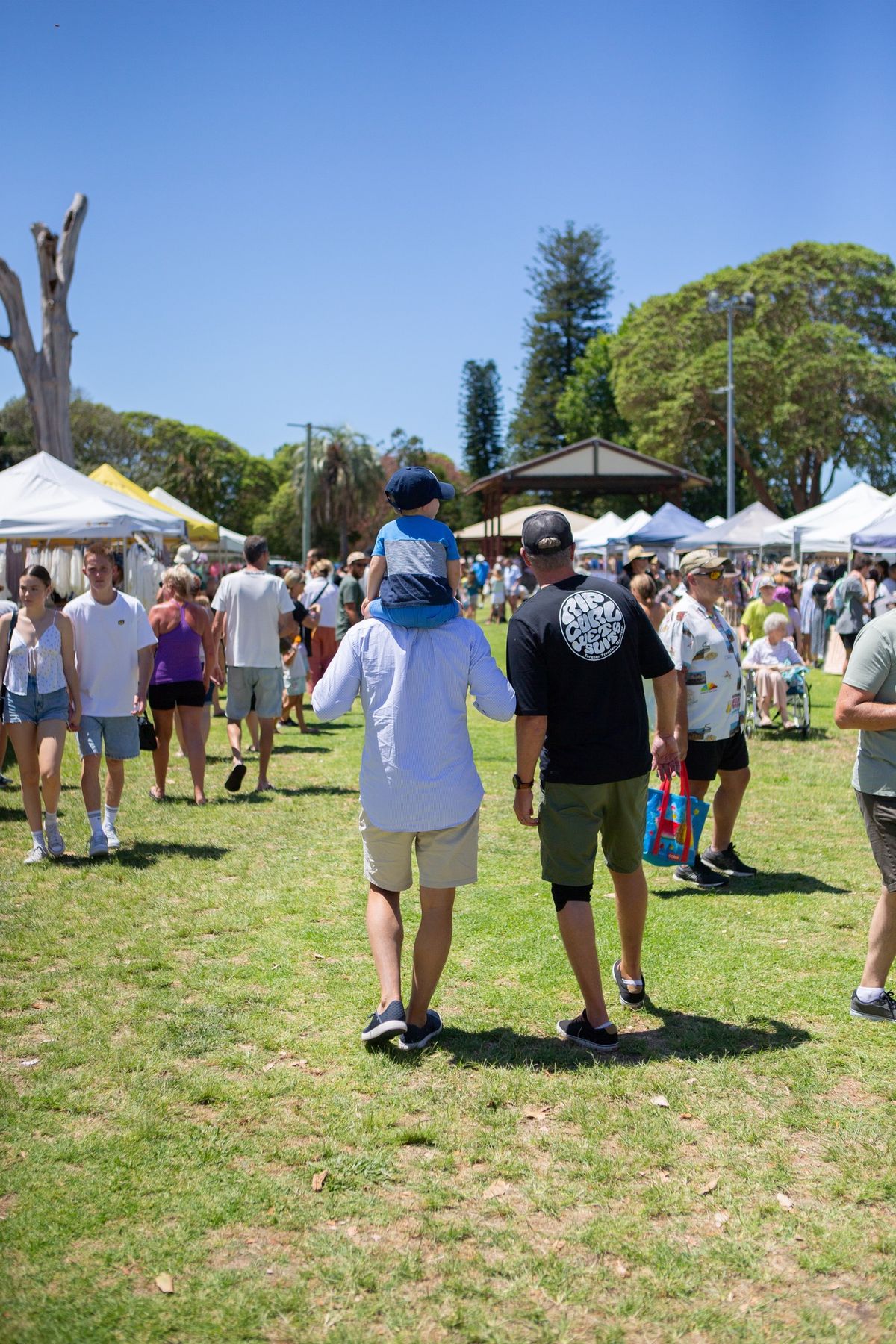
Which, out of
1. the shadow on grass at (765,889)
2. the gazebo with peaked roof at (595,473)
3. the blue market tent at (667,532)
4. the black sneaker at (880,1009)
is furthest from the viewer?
the gazebo with peaked roof at (595,473)

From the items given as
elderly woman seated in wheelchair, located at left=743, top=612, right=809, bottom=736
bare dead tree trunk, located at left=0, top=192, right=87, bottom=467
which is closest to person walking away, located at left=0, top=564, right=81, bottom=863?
elderly woman seated in wheelchair, located at left=743, top=612, right=809, bottom=736

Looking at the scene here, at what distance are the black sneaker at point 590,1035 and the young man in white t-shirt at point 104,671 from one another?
3831 millimetres

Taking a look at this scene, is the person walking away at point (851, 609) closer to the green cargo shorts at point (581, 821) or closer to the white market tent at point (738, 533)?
the white market tent at point (738, 533)

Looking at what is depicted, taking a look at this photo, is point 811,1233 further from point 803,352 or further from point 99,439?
point 99,439

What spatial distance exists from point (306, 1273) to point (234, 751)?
6798 millimetres

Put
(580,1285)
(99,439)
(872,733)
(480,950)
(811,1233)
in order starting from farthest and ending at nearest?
1. (99,439)
2. (480,950)
3. (872,733)
4. (811,1233)
5. (580,1285)

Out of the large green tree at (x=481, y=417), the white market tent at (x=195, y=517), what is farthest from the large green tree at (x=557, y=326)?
the white market tent at (x=195, y=517)

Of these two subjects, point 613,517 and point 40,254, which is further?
point 613,517

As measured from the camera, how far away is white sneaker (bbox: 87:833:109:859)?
7.20 m

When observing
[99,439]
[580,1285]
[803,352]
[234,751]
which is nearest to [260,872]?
[234,751]

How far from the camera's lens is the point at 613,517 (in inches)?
1394

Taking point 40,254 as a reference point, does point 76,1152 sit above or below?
below

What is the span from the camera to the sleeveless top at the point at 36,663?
6938 millimetres

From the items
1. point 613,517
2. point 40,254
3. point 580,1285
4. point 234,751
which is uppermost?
point 40,254
